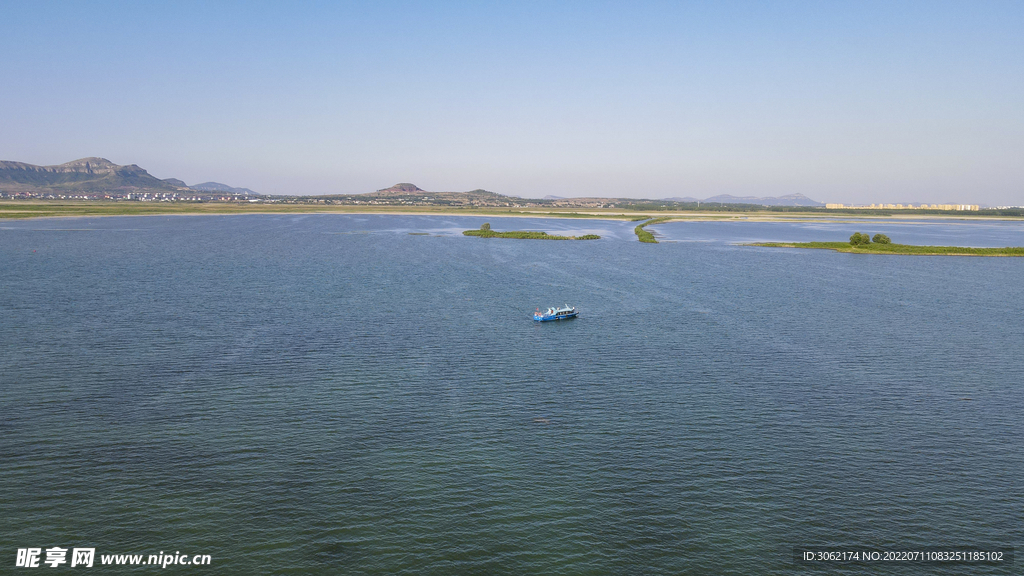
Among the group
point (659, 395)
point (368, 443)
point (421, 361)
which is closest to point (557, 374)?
point (659, 395)

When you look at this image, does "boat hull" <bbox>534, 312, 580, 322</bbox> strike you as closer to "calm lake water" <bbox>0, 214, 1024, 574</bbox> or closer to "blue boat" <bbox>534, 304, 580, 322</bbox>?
"blue boat" <bbox>534, 304, 580, 322</bbox>

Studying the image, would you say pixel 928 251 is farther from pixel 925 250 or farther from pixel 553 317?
pixel 553 317

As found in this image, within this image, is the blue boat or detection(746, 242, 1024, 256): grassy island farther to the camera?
detection(746, 242, 1024, 256): grassy island

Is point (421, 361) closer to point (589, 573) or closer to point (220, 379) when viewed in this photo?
point (220, 379)

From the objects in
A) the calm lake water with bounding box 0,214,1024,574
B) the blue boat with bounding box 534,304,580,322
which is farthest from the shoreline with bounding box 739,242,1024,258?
the blue boat with bounding box 534,304,580,322

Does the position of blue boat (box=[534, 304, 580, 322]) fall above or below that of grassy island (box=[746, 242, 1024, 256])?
below

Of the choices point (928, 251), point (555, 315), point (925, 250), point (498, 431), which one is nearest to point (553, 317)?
point (555, 315)

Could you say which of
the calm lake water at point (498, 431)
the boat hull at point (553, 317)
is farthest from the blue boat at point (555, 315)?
the calm lake water at point (498, 431)

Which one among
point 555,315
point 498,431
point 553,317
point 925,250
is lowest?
point 498,431
